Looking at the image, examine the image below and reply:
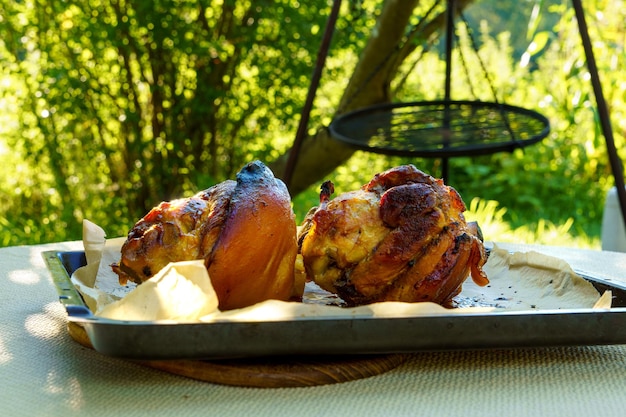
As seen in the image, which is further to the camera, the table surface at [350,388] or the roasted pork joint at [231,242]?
the roasted pork joint at [231,242]

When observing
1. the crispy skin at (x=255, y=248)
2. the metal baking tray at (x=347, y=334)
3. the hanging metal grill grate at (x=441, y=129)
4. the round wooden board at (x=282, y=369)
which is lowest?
the hanging metal grill grate at (x=441, y=129)

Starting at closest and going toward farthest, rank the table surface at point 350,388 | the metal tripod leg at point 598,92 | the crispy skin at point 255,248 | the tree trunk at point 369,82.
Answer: the table surface at point 350,388 < the crispy skin at point 255,248 < the metal tripod leg at point 598,92 < the tree trunk at point 369,82

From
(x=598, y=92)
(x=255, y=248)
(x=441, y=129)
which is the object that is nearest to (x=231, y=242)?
(x=255, y=248)

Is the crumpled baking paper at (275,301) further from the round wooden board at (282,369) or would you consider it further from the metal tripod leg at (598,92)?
the metal tripod leg at (598,92)

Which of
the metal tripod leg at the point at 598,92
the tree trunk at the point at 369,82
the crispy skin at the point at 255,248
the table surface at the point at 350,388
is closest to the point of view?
the table surface at the point at 350,388

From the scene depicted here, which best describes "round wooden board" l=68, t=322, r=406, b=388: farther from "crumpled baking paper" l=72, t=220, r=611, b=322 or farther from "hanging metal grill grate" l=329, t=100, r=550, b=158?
"hanging metal grill grate" l=329, t=100, r=550, b=158

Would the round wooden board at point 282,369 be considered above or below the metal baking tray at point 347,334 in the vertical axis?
below

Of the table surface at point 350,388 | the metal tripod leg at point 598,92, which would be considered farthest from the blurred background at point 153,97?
the table surface at point 350,388
